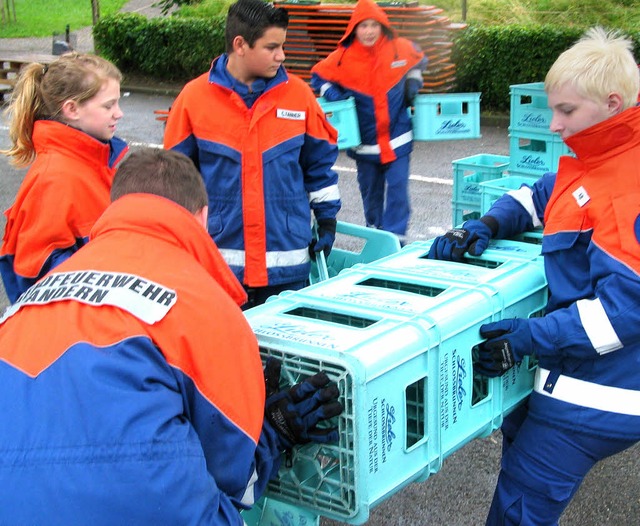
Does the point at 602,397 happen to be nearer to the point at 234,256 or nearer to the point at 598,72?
the point at 598,72

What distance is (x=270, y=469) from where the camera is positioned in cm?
218

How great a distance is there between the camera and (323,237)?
3.95 meters

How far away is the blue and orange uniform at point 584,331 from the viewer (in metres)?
2.46

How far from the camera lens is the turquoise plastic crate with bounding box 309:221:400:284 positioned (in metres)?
3.86

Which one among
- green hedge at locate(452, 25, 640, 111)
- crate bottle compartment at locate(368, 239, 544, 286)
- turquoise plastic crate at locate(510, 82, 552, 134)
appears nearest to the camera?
crate bottle compartment at locate(368, 239, 544, 286)

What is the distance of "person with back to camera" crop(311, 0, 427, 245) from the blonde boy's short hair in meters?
3.38

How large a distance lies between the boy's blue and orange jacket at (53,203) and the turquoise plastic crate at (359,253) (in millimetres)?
1210

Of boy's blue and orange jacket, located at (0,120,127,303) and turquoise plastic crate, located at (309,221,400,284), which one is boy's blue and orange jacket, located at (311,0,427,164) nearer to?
turquoise plastic crate, located at (309,221,400,284)

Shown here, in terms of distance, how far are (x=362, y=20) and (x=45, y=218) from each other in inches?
142

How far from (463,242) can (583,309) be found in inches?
26.7

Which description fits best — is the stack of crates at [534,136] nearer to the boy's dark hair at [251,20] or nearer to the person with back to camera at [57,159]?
the boy's dark hair at [251,20]

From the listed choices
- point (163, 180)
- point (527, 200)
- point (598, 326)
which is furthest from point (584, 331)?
point (163, 180)

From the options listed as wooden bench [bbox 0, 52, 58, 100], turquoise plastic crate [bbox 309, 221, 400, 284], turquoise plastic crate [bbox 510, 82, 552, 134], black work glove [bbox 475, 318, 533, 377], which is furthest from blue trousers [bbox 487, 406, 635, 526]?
wooden bench [bbox 0, 52, 58, 100]

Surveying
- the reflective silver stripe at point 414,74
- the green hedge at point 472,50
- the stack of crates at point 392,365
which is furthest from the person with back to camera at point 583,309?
the green hedge at point 472,50
